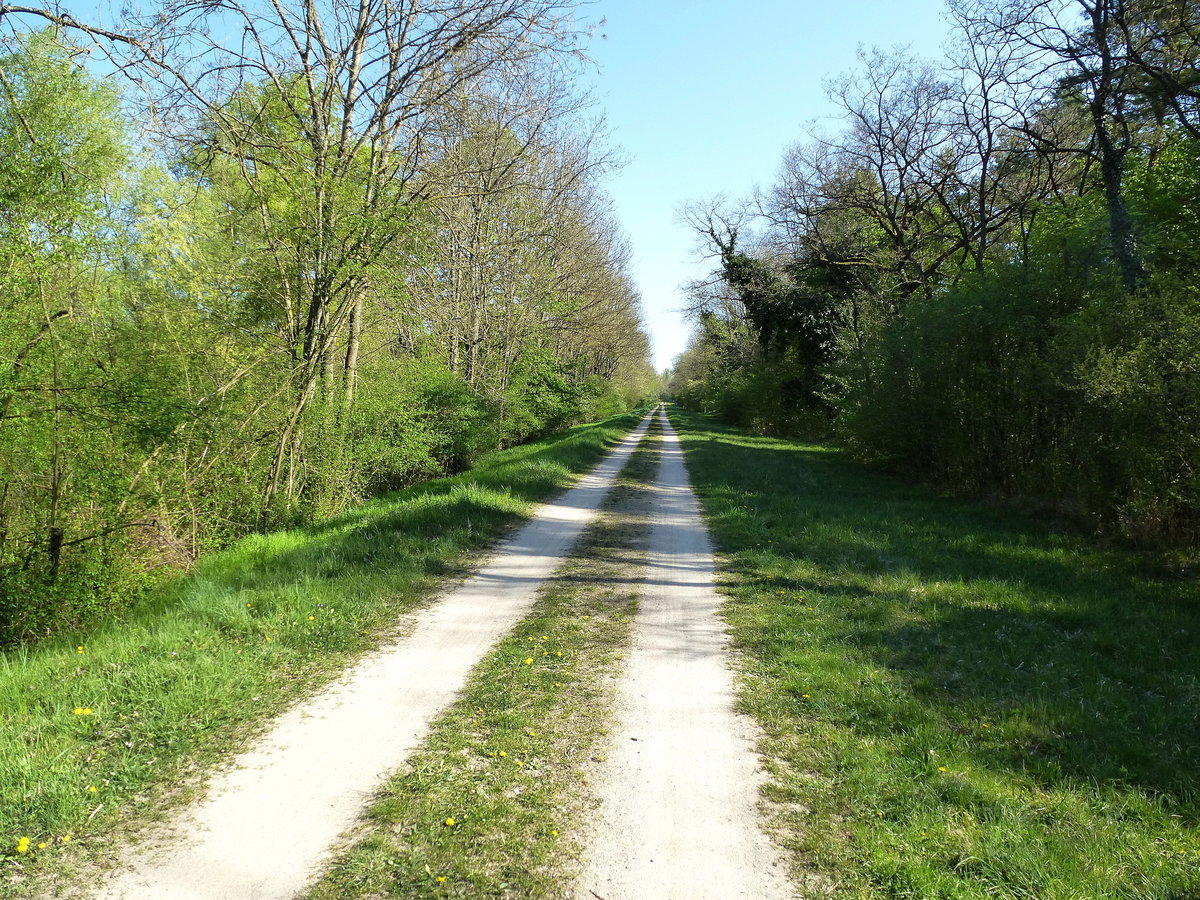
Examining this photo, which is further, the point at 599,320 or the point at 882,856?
the point at 599,320

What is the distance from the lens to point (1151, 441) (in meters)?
7.96

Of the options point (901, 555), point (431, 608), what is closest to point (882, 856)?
point (431, 608)

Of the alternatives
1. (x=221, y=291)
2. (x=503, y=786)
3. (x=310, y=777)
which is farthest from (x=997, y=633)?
(x=221, y=291)

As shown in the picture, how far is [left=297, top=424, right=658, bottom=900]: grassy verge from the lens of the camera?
2.71 m

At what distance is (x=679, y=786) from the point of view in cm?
346

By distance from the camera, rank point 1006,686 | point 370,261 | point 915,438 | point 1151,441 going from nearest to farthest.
A: point 1006,686, point 1151,441, point 370,261, point 915,438

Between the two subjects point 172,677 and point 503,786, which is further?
point 172,677

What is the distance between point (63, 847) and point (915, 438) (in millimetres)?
16968

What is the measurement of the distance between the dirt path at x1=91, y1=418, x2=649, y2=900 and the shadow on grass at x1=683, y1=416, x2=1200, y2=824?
108 inches

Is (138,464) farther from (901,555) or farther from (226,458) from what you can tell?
(901,555)

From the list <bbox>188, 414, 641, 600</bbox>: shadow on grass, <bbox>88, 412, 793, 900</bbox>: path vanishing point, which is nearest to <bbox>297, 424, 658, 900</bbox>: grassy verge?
<bbox>88, 412, 793, 900</bbox>: path vanishing point

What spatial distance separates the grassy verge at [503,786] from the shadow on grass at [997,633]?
169 centimetres

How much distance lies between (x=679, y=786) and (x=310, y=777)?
2.01 meters

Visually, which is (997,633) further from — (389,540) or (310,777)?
(389,540)
